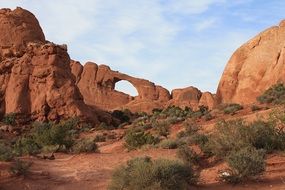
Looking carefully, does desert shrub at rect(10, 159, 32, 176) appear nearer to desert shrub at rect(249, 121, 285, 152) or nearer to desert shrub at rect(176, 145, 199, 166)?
desert shrub at rect(176, 145, 199, 166)

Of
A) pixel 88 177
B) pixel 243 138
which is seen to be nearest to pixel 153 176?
pixel 88 177

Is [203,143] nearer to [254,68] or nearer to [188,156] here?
[188,156]

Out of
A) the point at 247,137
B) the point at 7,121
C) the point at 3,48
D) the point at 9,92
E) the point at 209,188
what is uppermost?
the point at 3,48

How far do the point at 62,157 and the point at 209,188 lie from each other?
22.1 feet

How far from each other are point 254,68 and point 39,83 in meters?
16.3

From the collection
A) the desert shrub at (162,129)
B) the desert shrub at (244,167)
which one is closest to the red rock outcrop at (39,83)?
the desert shrub at (162,129)

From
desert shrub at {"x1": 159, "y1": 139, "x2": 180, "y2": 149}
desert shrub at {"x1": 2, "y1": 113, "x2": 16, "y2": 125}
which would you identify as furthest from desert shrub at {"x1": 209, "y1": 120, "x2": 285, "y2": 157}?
desert shrub at {"x1": 2, "y1": 113, "x2": 16, "y2": 125}

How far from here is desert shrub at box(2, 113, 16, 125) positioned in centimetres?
3338

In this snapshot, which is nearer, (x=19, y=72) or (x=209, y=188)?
(x=209, y=188)

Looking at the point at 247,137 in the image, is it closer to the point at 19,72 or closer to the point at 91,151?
the point at 91,151

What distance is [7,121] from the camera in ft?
110

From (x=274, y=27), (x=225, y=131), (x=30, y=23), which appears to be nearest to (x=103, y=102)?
(x=30, y=23)

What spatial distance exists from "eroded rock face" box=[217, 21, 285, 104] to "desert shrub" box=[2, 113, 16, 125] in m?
16.8

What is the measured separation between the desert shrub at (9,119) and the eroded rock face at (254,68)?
55.0 feet
